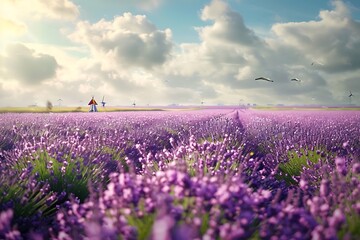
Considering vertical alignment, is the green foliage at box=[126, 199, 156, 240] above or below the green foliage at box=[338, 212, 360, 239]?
above

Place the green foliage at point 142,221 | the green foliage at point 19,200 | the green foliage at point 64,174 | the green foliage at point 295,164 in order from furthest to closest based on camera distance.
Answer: the green foliage at point 295,164 → the green foliage at point 64,174 → the green foliage at point 19,200 → the green foliage at point 142,221

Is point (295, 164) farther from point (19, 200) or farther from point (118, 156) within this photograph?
point (19, 200)

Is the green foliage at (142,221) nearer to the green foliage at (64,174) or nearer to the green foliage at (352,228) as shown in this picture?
the green foliage at (352,228)

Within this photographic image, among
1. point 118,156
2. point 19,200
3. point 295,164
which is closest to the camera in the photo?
point 19,200

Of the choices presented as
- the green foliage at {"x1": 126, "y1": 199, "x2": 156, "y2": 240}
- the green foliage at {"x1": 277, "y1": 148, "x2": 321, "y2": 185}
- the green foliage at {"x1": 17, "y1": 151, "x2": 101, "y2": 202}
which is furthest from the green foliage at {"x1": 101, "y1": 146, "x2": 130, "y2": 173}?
the green foliage at {"x1": 126, "y1": 199, "x2": 156, "y2": 240}

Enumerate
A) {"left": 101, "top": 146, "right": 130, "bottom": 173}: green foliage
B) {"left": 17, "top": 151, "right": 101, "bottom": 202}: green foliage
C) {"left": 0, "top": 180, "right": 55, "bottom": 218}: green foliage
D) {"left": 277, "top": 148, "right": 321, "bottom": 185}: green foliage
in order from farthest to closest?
{"left": 101, "top": 146, "right": 130, "bottom": 173}: green foliage → {"left": 277, "top": 148, "right": 321, "bottom": 185}: green foliage → {"left": 17, "top": 151, "right": 101, "bottom": 202}: green foliage → {"left": 0, "top": 180, "right": 55, "bottom": 218}: green foliage

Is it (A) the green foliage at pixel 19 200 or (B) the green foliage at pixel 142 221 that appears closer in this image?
(B) the green foliage at pixel 142 221

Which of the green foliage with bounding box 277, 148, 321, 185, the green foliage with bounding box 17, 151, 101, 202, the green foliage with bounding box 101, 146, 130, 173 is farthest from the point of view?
the green foliage with bounding box 101, 146, 130, 173

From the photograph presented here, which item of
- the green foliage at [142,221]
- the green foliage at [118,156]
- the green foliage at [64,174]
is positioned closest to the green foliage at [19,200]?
the green foliage at [64,174]

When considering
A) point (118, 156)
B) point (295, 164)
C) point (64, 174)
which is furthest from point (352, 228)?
point (118, 156)

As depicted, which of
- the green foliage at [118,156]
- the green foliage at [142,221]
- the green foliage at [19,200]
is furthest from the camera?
the green foliage at [118,156]

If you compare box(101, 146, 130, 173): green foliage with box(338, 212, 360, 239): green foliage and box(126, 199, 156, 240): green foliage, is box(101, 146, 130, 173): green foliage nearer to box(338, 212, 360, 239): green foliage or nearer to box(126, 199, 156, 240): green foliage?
box(126, 199, 156, 240): green foliage

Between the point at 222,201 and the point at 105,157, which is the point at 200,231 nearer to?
the point at 222,201

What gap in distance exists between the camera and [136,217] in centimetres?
173
